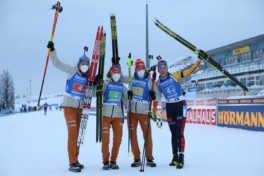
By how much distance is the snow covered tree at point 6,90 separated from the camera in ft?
242

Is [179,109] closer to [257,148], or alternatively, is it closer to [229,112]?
[257,148]

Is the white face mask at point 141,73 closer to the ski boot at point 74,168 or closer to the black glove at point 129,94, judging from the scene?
the black glove at point 129,94

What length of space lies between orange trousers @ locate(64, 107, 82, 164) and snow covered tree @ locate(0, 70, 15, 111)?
70803 mm

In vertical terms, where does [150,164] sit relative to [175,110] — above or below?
below

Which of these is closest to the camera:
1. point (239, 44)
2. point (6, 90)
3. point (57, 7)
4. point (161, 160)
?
point (161, 160)

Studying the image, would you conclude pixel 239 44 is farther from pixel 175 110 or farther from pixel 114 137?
pixel 114 137

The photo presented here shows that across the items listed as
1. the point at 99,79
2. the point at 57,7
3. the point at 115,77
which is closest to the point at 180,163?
the point at 115,77

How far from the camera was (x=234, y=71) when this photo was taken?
37.8 metres

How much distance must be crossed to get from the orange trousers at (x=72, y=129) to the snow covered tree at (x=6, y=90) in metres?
70.8

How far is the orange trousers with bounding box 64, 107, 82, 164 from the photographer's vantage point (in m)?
5.93

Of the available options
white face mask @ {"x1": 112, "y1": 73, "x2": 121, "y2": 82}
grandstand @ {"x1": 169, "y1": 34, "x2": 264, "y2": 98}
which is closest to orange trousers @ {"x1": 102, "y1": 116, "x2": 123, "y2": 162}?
white face mask @ {"x1": 112, "y1": 73, "x2": 121, "y2": 82}

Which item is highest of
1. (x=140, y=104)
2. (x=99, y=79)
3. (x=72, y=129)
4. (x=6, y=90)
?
(x=6, y=90)

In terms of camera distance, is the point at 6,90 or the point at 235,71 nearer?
the point at 235,71

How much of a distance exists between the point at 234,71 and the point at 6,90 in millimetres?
53835
